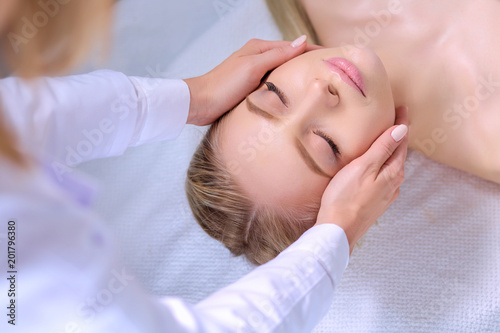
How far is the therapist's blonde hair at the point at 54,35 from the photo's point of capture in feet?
1.67

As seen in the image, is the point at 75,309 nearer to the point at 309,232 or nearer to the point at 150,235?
the point at 309,232

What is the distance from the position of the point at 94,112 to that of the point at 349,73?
1.70 feet

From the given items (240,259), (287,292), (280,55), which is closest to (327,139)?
(280,55)

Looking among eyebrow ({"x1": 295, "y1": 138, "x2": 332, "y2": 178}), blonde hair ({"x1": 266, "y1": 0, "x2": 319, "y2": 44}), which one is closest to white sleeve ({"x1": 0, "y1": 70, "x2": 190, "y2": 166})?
eyebrow ({"x1": 295, "y1": 138, "x2": 332, "y2": 178})

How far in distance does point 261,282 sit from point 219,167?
398mm

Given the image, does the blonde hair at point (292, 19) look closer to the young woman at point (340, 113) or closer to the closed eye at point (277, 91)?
the young woman at point (340, 113)

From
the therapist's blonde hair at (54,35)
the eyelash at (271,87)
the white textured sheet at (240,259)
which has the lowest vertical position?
the white textured sheet at (240,259)

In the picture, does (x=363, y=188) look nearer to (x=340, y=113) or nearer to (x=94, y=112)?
(x=340, y=113)

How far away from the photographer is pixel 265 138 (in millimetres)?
997

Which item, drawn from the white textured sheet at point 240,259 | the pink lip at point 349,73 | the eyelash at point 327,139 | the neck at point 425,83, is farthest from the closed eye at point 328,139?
the white textured sheet at point 240,259

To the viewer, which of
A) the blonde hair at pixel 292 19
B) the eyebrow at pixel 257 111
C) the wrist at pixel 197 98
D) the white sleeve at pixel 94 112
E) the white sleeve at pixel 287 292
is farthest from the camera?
the blonde hair at pixel 292 19

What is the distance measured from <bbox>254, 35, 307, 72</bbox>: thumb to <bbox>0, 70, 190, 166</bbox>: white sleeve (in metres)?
0.18

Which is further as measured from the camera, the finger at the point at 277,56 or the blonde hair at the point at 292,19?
the blonde hair at the point at 292,19

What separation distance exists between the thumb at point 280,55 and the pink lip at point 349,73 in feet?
0.40
